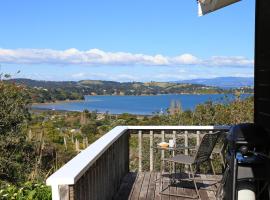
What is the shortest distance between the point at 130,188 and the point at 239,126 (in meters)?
2.58

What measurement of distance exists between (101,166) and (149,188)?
5.13 feet

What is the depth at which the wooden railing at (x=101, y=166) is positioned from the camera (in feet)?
11.1

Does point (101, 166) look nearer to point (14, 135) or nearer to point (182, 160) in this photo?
point (182, 160)

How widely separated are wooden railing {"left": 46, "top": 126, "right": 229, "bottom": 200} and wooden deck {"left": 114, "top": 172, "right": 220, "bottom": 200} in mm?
121

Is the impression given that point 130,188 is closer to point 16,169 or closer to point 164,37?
point 16,169

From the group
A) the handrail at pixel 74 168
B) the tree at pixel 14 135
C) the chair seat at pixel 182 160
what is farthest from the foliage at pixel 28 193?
the tree at pixel 14 135

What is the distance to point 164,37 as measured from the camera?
96.3ft

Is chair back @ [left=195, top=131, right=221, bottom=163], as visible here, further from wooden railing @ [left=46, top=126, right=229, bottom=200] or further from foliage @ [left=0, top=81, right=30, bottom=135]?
foliage @ [left=0, top=81, right=30, bottom=135]

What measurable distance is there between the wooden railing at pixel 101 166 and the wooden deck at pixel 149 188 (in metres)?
0.12

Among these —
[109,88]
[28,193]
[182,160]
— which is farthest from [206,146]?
[109,88]

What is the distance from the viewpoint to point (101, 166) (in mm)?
4953

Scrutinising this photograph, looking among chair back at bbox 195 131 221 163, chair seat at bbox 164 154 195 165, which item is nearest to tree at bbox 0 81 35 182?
chair seat at bbox 164 154 195 165

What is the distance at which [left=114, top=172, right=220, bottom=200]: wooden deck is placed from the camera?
19.4ft

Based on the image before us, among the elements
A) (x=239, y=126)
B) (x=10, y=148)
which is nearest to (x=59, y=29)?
(x=10, y=148)
